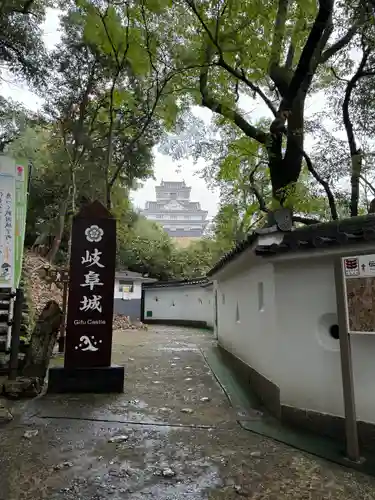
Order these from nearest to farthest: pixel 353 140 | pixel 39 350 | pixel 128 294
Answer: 1. pixel 39 350
2. pixel 353 140
3. pixel 128 294

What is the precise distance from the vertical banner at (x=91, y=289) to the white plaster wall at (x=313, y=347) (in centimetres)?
281

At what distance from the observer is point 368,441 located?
3.75 meters

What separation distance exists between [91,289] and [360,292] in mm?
4095

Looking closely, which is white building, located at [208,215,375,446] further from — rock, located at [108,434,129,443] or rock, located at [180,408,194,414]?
rock, located at [108,434,129,443]

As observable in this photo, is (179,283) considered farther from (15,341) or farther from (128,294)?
(15,341)

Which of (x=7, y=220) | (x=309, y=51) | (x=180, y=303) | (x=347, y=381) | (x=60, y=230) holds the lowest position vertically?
(x=347, y=381)

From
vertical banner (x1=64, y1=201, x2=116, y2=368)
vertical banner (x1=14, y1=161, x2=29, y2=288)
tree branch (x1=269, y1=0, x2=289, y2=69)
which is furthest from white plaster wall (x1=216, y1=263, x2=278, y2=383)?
tree branch (x1=269, y1=0, x2=289, y2=69)

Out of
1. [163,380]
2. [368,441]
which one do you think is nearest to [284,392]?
Result: [368,441]

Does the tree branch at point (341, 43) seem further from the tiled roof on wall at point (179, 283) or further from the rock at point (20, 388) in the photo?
the tiled roof on wall at point (179, 283)

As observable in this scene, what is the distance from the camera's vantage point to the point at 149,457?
3543mm

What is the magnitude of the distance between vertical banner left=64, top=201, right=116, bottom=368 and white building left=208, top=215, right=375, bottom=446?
2.42 meters

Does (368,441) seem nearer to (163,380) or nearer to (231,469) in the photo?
(231,469)

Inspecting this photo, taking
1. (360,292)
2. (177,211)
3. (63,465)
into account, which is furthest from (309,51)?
(177,211)

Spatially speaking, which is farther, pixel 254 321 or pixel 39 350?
pixel 254 321
